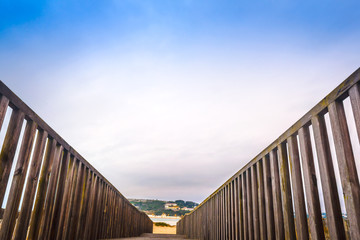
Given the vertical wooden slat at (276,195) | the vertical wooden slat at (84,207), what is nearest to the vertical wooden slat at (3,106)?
the vertical wooden slat at (84,207)

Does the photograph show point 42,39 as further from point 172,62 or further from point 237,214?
point 237,214

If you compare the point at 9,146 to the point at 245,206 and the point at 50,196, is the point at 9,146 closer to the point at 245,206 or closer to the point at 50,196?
the point at 50,196

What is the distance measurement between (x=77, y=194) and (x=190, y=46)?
8107mm

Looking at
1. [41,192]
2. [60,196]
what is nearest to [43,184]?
[41,192]

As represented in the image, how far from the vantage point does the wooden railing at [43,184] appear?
5.51 feet

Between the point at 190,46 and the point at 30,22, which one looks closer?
the point at 30,22

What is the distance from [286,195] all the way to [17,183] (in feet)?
→ 7.41

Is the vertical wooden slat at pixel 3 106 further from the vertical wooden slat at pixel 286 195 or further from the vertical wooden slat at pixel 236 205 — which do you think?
the vertical wooden slat at pixel 236 205

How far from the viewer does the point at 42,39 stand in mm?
8531

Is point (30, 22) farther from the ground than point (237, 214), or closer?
farther from the ground

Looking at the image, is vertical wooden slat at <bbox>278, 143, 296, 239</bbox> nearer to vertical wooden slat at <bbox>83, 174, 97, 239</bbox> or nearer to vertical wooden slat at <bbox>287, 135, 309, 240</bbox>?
vertical wooden slat at <bbox>287, 135, 309, 240</bbox>

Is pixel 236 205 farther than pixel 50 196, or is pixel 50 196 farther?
pixel 236 205

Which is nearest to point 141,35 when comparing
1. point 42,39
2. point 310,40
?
point 42,39

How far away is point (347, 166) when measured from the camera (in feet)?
4.29
